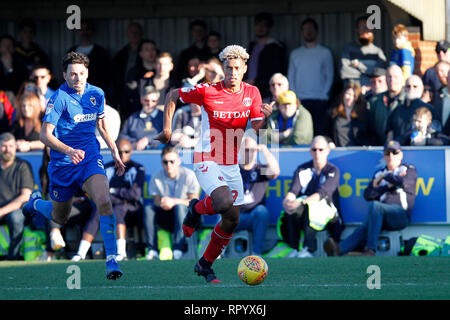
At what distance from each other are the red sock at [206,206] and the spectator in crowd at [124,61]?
5516 millimetres

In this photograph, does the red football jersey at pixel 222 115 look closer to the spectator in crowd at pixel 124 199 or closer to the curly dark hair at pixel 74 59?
the curly dark hair at pixel 74 59

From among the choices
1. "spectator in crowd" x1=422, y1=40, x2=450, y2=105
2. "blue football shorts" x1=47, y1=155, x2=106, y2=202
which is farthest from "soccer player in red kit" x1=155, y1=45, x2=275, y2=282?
"spectator in crowd" x1=422, y1=40, x2=450, y2=105

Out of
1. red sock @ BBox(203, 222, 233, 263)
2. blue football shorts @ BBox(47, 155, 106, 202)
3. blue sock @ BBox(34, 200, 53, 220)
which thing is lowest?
red sock @ BBox(203, 222, 233, 263)

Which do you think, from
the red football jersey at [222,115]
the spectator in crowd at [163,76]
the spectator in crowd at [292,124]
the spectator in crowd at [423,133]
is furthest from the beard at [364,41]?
the red football jersey at [222,115]

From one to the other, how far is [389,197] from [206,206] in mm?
3580

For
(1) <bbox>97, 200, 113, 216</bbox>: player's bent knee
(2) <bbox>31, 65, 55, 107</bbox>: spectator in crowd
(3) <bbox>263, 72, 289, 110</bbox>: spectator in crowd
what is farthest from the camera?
(2) <bbox>31, 65, 55, 107</bbox>: spectator in crowd

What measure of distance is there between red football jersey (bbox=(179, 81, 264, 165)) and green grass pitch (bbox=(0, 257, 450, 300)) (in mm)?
1221

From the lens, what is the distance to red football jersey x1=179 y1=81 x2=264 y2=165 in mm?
8539

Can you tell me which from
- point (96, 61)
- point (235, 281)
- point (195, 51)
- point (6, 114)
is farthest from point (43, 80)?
point (235, 281)

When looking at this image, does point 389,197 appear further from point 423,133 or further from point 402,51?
point 402,51

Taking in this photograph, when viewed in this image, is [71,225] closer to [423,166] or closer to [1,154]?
[1,154]

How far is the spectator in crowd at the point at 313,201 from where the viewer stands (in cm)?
1158

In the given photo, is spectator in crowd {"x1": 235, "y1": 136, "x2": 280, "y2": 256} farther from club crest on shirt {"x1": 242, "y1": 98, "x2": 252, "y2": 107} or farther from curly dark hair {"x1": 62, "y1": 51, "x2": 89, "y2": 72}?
curly dark hair {"x1": 62, "y1": 51, "x2": 89, "y2": 72}

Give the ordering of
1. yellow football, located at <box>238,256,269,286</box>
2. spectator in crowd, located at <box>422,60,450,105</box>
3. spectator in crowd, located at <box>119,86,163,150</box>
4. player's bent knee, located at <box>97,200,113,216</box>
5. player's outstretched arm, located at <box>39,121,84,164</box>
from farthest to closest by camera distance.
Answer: spectator in crowd, located at <box>119,86,163,150</box>
spectator in crowd, located at <box>422,60,450,105</box>
player's bent knee, located at <box>97,200,113,216</box>
player's outstretched arm, located at <box>39,121,84,164</box>
yellow football, located at <box>238,256,269,286</box>
